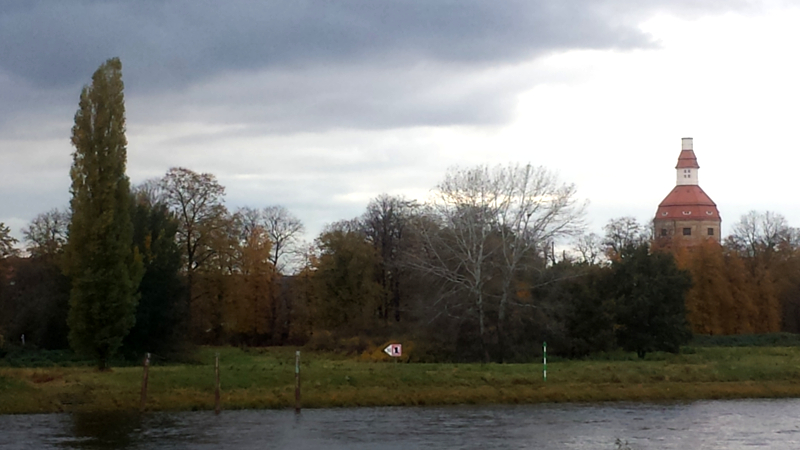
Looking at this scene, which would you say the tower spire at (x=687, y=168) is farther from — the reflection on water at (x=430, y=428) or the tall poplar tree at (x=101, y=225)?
the reflection on water at (x=430, y=428)

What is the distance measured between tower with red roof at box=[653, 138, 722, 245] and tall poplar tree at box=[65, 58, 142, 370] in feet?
337

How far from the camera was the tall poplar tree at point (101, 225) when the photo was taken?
34.5 m

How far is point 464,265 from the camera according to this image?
49.8 metres

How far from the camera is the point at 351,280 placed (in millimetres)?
67688

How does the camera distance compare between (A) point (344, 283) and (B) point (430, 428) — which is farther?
(A) point (344, 283)

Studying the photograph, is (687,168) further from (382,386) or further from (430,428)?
(430,428)

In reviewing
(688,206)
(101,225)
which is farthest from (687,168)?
(101,225)

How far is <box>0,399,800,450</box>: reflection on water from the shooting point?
60.0ft

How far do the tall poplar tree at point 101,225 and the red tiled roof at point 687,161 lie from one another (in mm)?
114581

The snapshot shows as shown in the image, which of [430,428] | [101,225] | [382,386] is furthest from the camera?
[101,225]

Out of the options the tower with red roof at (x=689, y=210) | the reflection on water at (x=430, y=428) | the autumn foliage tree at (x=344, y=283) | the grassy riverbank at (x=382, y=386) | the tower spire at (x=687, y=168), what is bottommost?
the reflection on water at (x=430, y=428)

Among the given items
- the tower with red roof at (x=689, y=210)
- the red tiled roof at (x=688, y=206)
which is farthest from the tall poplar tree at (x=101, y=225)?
the red tiled roof at (x=688, y=206)

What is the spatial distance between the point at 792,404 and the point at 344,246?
4369 centimetres

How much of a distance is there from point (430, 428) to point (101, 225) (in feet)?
60.8
